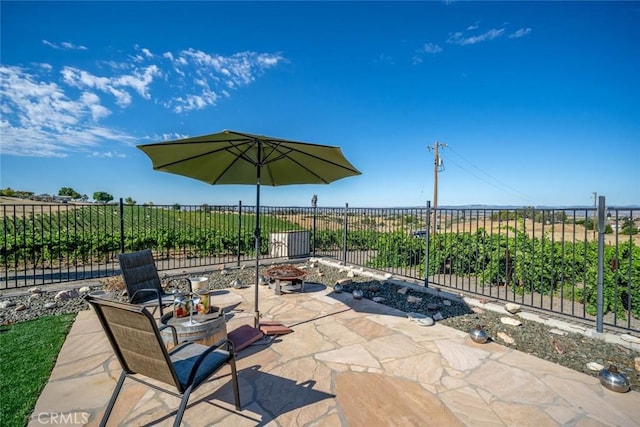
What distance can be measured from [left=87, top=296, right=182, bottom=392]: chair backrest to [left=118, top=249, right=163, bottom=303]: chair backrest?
166 cm

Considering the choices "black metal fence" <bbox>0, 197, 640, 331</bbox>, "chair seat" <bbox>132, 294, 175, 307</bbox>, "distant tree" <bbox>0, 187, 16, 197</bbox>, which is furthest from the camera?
"distant tree" <bbox>0, 187, 16, 197</bbox>

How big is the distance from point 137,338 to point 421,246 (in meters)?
6.25

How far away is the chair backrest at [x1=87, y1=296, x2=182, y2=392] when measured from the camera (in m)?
1.47

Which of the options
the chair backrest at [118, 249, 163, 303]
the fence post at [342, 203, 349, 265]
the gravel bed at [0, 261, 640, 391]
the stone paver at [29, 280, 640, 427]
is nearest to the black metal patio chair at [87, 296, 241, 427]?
the stone paver at [29, 280, 640, 427]

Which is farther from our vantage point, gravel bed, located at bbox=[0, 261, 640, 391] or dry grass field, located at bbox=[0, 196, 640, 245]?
dry grass field, located at bbox=[0, 196, 640, 245]

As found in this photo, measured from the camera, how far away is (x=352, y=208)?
6957mm

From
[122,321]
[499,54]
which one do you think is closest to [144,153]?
[122,321]

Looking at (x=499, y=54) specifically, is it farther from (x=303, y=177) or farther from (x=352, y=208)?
(x=303, y=177)

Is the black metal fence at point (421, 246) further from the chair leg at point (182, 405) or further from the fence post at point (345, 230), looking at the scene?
the chair leg at point (182, 405)

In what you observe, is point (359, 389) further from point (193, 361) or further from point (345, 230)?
point (345, 230)

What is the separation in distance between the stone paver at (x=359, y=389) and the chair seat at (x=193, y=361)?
1.21 feet

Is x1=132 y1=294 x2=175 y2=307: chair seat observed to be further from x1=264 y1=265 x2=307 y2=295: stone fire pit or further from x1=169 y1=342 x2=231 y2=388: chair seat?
x1=264 y1=265 x2=307 y2=295: stone fire pit

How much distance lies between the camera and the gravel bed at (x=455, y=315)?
2752mm

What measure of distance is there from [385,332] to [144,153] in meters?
3.42
